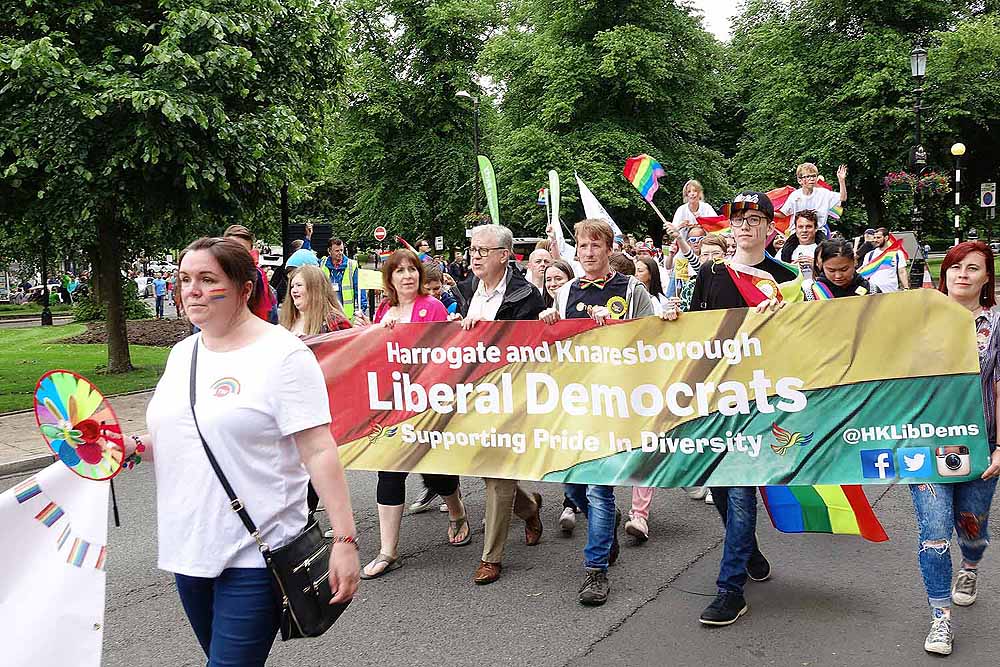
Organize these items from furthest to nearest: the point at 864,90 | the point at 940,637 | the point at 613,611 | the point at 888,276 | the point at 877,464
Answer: the point at 864,90 → the point at 888,276 → the point at 613,611 → the point at 877,464 → the point at 940,637

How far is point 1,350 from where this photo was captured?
20.0 meters

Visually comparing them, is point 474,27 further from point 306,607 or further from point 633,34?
point 306,607

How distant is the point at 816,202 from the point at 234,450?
10.9 metres

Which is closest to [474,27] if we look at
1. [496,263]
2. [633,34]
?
[633,34]

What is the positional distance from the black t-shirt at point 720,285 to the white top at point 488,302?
44.8 inches

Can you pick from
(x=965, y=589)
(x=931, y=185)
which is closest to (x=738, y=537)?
(x=965, y=589)

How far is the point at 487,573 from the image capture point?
5.20m

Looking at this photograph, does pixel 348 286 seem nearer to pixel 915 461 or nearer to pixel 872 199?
pixel 915 461

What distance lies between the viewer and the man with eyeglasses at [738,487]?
4.50 metres

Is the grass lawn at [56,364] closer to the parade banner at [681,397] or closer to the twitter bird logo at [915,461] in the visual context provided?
the parade banner at [681,397]

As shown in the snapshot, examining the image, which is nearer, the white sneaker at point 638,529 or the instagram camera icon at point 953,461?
the instagram camera icon at point 953,461

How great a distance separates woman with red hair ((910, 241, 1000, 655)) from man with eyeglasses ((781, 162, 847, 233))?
7848 millimetres

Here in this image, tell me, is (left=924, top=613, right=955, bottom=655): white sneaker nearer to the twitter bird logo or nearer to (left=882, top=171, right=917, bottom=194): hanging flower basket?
the twitter bird logo

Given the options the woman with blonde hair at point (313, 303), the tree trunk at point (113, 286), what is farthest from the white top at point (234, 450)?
the tree trunk at point (113, 286)
